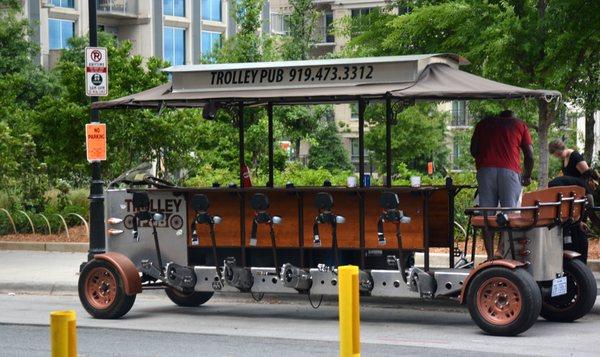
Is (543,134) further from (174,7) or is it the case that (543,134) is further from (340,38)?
(340,38)

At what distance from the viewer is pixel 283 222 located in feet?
42.3

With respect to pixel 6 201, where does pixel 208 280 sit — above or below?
below

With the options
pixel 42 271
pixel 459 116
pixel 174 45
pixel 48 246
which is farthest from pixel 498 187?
pixel 174 45

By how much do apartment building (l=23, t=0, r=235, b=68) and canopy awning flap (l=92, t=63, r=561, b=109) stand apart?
36.5 m

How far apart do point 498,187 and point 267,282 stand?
8.84 feet

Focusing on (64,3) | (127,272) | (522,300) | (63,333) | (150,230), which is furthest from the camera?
(64,3)

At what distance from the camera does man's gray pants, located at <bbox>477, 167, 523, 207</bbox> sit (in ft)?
40.6

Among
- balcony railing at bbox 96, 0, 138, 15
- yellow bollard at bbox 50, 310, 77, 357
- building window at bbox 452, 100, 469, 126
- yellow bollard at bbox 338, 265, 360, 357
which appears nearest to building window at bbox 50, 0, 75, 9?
balcony railing at bbox 96, 0, 138, 15

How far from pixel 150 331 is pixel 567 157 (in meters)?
5.35

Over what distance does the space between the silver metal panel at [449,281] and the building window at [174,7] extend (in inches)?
1818

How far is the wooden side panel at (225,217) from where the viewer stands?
517 inches

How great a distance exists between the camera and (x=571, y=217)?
39.7 ft

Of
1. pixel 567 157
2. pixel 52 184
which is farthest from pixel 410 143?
pixel 567 157

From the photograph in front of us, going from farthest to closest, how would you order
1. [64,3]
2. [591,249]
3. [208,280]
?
1. [64,3]
2. [591,249]
3. [208,280]
